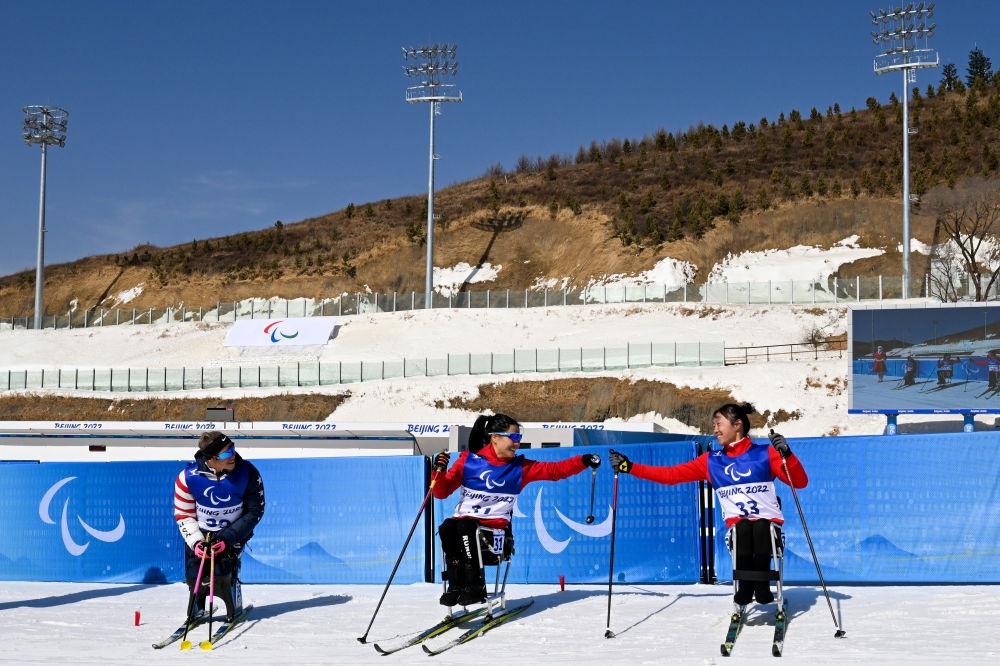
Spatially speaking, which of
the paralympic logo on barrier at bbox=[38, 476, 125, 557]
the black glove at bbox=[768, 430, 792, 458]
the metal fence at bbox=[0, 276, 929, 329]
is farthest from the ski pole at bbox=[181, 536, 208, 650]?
the metal fence at bbox=[0, 276, 929, 329]

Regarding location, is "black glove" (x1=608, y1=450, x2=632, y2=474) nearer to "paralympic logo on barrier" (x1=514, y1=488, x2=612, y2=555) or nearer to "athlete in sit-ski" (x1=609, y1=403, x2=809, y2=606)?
"athlete in sit-ski" (x1=609, y1=403, x2=809, y2=606)

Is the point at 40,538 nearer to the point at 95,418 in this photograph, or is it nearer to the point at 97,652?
the point at 97,652

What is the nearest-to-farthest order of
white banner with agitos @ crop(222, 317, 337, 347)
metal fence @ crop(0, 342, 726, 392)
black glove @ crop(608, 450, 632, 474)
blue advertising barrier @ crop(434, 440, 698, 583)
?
1. black glove @ crop(608, 450, 632, 474)
2. blue advertising barrier @ crop(434, 440, 698, 583)
3. metal fence @ crop(0, 342, 726, 392)
4. white banner with agitos @ crop(222, 317, 337, 347)

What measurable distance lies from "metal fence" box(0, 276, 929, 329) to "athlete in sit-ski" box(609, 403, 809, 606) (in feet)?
170

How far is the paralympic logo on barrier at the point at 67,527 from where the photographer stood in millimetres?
13797

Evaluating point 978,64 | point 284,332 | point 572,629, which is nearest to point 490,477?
point 572,629

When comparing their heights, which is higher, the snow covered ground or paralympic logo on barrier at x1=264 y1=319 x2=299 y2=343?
paralympic logo on barrier at x1=264 y1=319 x2=299 y2=343

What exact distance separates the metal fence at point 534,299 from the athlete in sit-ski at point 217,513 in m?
52.3

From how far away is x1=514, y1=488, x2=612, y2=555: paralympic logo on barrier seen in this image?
11875 mm

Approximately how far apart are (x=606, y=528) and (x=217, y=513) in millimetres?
4275

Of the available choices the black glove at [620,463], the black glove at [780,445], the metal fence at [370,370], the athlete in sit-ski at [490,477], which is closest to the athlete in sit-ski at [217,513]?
the athlete in sit-ski at [490,477]

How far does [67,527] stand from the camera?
14.1m

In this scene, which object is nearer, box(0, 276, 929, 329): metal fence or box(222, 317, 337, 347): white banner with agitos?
box(0, 276, 929, 329): metal fence

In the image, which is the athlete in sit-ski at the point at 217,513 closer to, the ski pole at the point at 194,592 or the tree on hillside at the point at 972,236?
the ski pole at the point at 194,592
